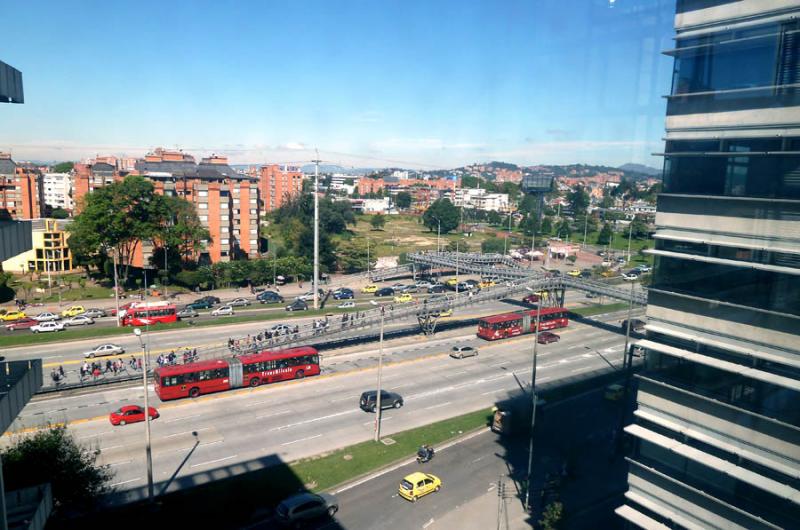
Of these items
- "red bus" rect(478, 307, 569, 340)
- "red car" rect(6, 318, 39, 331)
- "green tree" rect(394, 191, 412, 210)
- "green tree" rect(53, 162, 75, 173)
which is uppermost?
"green tree" rect(53, 162, 75, 173)

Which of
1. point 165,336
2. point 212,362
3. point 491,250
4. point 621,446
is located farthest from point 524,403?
point 491,250

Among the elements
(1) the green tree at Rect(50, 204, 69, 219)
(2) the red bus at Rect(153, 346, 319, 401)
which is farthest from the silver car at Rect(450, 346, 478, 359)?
(1) the green tree at Rect(50, 204, 69, 219)

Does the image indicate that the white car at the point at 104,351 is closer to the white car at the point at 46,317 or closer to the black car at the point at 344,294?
the white car at the point at 46,317

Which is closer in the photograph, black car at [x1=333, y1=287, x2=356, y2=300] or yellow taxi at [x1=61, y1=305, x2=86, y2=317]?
yellow taxi at [x1=61, y1=305, x2=86, y2=317]

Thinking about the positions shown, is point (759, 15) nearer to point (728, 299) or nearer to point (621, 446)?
point (728, 299)

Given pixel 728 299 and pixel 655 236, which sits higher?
pixel 655 236

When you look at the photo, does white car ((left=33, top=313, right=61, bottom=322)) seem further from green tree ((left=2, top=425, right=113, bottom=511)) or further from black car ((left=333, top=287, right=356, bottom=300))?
green tree ((left=2, top=425, right=113, bottom=511))

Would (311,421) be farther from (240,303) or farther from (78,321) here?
(240,303)
